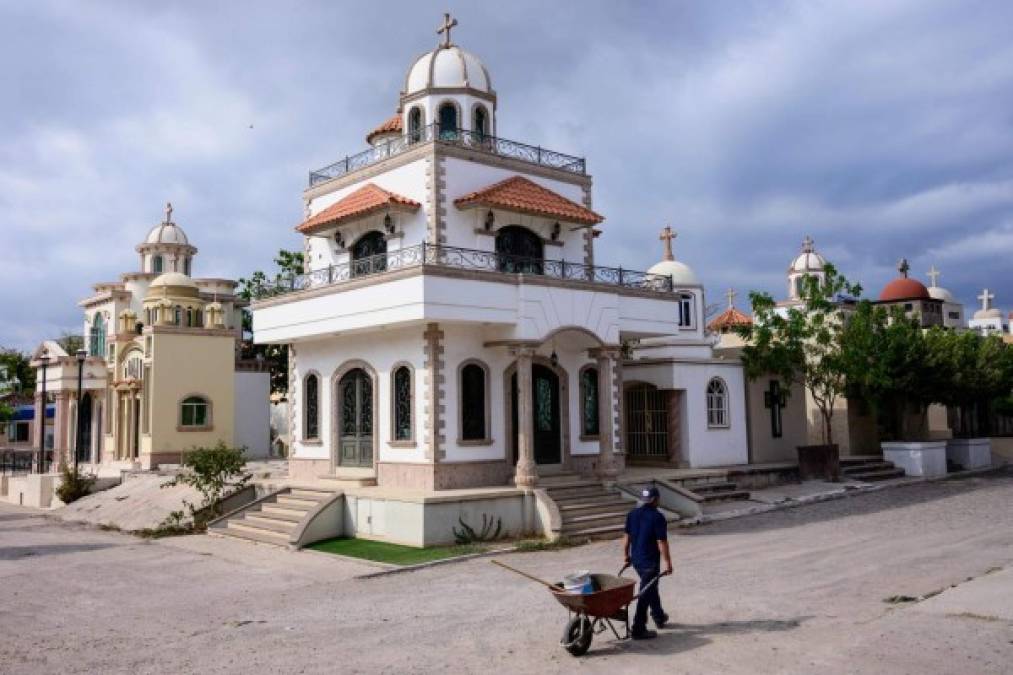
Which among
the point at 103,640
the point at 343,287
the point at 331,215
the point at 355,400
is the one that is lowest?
the point at 103,640

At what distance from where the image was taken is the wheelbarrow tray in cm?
873

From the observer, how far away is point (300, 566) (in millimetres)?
15242

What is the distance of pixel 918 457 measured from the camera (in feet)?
88.4

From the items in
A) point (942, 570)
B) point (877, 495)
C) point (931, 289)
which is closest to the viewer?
point (942, 570)

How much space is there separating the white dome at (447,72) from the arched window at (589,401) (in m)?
7.64

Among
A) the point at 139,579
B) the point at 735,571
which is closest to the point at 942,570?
the point at 735,571

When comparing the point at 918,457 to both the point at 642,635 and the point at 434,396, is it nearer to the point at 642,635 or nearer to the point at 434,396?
the point at 434,396

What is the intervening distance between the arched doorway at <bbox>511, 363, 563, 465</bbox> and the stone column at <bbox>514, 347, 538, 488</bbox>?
161cm

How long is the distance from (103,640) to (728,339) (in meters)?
26.9

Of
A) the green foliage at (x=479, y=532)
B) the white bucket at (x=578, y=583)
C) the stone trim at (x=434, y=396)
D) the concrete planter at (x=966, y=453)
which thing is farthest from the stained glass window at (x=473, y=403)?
the concrete planter at (x=966, y=453)

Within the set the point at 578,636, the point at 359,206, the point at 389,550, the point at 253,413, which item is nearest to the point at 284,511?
the point at 389,550

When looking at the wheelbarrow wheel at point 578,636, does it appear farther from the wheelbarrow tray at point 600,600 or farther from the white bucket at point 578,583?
the white bucket at point 578,583

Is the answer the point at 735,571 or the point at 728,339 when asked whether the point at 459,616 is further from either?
the point at 728,339

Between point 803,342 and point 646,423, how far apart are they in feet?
17.0
